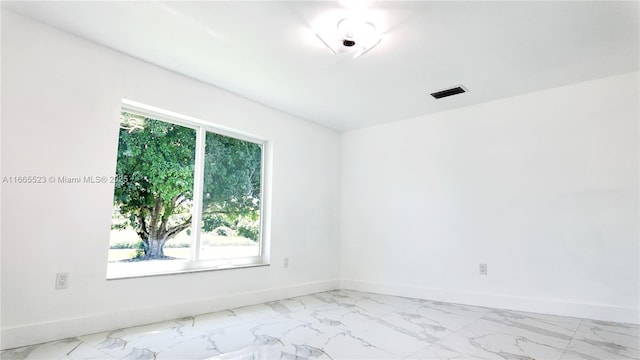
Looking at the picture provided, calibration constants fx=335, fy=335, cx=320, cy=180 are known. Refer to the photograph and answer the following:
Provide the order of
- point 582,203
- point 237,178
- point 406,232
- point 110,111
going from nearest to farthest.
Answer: point 110,111 → point 582,203 → point 237,178 → point 406,232

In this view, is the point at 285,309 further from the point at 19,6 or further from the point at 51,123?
the point at 19,6

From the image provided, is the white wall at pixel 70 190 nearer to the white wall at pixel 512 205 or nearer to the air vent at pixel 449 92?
the white wall at pixel 512 205

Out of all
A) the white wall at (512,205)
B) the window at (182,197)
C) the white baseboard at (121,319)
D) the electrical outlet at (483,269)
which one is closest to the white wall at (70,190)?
the white baseboard at (121,319)

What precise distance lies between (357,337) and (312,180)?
2.30m

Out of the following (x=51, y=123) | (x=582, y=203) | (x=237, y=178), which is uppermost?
(x=51, y=123)

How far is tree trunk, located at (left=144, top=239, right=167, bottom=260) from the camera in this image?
9.63 ft

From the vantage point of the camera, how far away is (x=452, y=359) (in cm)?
202

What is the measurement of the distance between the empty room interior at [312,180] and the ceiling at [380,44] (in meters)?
0.02

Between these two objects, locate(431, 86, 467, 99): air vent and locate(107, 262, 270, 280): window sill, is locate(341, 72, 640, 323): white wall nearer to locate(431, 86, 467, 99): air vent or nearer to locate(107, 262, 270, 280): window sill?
locate(431, 86, 467, 99): air vent

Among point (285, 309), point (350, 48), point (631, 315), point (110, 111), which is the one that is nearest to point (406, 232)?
point (285, 309)

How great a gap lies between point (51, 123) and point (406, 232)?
142 inches

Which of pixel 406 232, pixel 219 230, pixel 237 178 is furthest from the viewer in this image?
pixel 406 232

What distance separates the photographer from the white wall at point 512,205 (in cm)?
298

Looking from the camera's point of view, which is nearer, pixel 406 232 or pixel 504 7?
pixel 504 7
